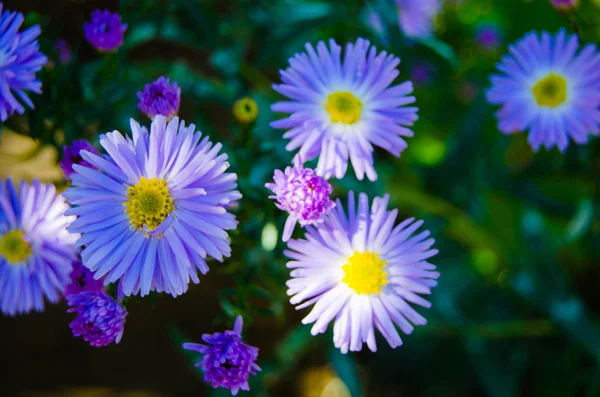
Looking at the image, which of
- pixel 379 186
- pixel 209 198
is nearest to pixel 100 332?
pixel 209 198

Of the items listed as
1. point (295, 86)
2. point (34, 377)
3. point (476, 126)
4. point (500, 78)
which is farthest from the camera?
point (34, 377)

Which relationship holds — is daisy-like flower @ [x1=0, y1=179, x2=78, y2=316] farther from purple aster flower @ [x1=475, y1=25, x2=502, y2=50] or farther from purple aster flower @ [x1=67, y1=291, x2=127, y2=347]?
purple aster flower @ [x1=475, y1=25, x2=502, y2=50]

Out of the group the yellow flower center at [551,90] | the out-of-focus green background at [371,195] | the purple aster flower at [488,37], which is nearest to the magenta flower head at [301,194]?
the out-of-focus green background at [371,195]

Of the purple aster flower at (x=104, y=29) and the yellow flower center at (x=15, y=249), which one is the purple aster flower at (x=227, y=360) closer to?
the yellow flower center at (x=15, y=249)

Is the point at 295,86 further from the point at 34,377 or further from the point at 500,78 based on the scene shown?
the point at 34,377

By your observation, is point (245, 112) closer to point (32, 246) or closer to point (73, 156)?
point (73, 156)

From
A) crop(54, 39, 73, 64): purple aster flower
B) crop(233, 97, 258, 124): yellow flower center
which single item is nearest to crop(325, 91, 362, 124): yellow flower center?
crop(233, 97, 258, 124): yellow flower center
